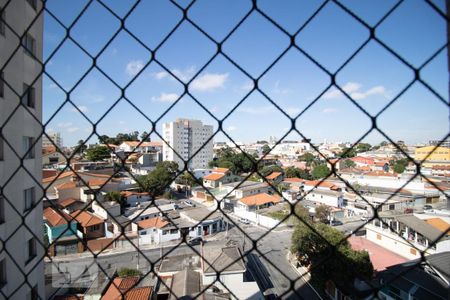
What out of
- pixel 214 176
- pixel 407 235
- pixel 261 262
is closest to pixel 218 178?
pixel 214 176

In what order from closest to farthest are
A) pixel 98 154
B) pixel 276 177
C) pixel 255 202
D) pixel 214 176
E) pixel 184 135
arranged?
pixel 255 202 < pixel 214 176 < pixel 276 177 < pixel 98 154 < pixel 184 135

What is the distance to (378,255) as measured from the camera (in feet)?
22.9

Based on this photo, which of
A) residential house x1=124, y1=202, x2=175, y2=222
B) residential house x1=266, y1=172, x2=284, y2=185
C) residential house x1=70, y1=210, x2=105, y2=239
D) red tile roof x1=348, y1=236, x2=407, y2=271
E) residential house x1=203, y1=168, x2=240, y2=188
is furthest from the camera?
residential house x1=266, y1=172, x2=284, y2=185

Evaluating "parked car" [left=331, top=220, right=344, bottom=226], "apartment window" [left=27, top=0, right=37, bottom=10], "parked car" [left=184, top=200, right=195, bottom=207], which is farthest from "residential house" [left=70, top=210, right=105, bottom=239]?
"apartment window" [left=27, top=0, right=37, bottom=10]

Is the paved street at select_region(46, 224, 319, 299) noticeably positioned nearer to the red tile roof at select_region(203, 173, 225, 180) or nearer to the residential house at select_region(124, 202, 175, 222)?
the residential house at select_region(124, 202, 175, 222)

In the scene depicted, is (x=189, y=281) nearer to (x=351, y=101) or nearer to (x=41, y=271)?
(x=41, y=271)

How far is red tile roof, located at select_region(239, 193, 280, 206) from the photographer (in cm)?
1101

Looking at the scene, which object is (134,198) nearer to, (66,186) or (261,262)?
(66,186)

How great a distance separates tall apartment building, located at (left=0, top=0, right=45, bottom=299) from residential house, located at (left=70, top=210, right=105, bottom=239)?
760 centimetres

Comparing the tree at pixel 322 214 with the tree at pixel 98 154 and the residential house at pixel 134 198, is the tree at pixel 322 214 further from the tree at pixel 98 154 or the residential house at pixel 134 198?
the tree at pixel 98 154

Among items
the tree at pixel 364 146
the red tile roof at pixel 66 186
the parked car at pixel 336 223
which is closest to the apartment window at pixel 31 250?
the tree at pixel 364 146

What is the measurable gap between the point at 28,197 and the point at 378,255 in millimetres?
7889

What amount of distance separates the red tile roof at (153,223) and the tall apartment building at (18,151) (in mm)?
7172

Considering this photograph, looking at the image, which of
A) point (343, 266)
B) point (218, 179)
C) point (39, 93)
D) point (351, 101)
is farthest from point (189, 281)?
point (218, 179)
